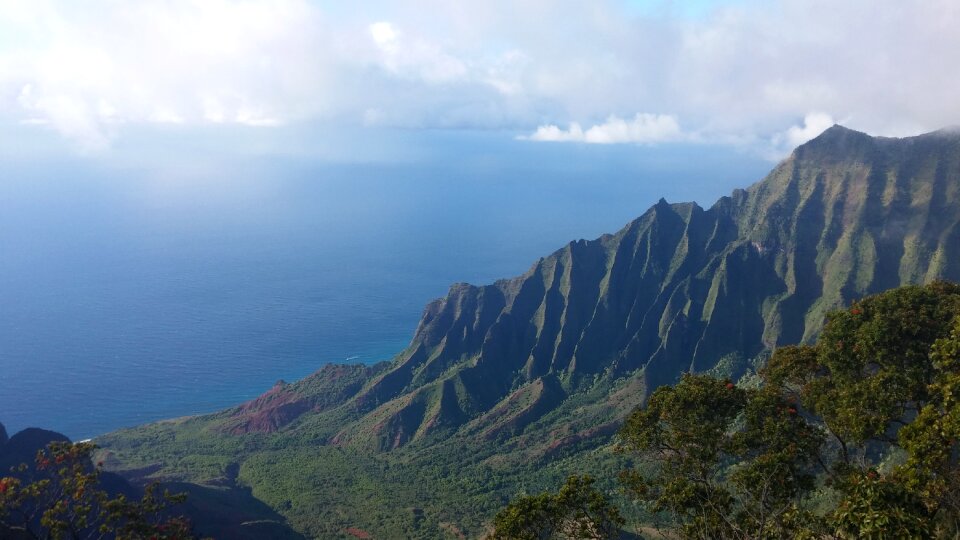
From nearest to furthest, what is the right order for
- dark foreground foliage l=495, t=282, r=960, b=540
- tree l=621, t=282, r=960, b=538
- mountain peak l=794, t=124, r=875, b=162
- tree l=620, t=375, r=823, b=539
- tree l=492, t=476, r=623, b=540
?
1. tree l=621, t=282, r=960, b=538
2. dark foreground foliage l=495, t=282, r=960, b=540
3. tree l=620, t=375, r=823, b=539
4. tree l=492, t=476, r=623, b=540
5. mountain peak l=794, t=124, r=875, b=162

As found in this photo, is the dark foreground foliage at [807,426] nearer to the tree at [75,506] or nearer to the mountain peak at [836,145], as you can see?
the tree at [75,506]

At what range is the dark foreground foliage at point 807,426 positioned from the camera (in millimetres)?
22500

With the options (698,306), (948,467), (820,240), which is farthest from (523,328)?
(948,467)

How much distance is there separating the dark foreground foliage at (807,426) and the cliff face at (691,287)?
254 feet

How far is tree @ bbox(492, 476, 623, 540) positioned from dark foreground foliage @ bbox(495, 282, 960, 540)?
0.09 metres

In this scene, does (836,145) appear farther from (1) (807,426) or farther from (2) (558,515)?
(2) (558,515)

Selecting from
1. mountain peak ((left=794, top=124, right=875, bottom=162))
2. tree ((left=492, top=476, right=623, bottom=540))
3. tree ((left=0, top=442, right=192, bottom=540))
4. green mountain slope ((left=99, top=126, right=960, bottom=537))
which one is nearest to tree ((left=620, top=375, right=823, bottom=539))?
Result: tree ((left=492, top=476, right=623, bottom=540))

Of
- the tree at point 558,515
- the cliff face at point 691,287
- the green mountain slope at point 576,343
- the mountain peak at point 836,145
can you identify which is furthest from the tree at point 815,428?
the mountain peak at point 836,145

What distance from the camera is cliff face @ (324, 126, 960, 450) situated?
10844cm

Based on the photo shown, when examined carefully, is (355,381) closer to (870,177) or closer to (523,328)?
(523,328)

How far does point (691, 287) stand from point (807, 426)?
9919cm

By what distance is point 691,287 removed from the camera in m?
124

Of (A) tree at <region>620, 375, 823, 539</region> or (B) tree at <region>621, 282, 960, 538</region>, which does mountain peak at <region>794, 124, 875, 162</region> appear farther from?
(A) tree at <region>620, 375, 823, 539</region>

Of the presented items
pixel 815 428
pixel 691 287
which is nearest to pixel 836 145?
pixel 691 287
